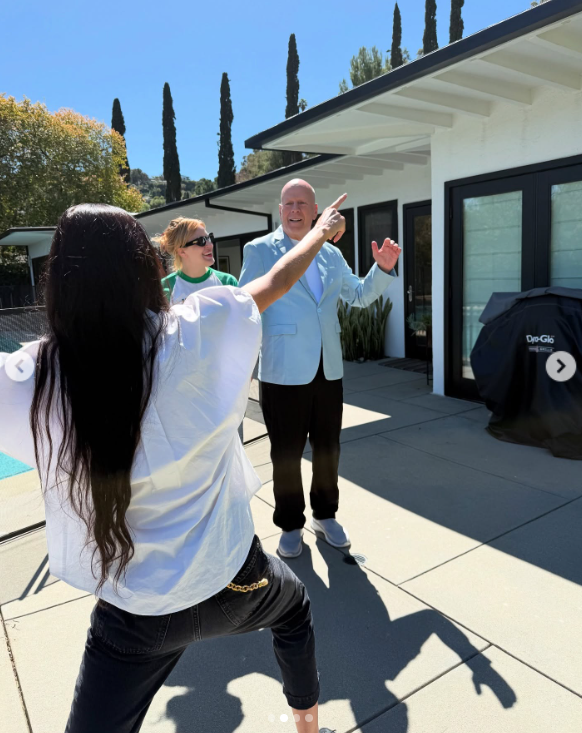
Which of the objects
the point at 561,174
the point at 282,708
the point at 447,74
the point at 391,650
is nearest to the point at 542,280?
the point at 561,174

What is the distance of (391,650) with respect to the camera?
2.18m

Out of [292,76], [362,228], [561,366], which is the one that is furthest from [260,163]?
[561,366]

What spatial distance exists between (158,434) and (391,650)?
1667mm

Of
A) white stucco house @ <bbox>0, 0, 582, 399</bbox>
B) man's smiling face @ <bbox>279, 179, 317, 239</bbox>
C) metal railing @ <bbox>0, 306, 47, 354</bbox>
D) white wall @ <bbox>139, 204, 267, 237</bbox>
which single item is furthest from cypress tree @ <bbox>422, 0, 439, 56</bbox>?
man's smiling face @ <bbox>279, 179, 317, 239</bbox>

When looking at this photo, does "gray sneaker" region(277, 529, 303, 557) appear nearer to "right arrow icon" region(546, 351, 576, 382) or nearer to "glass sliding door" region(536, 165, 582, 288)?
"right arrow icon" region(546, 351, 576, 382)

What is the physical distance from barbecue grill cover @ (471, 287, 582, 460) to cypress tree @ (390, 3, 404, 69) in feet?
83.2

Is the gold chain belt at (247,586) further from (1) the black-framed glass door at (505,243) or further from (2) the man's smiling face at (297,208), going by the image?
(1) the black-framed glass door at (505,243)

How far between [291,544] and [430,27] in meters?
29.2

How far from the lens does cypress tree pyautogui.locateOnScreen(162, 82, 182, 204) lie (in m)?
32.4

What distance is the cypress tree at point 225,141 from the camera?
31.5 metres

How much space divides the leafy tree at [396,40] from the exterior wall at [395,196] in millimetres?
20657

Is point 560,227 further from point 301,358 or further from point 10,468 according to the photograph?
point 10,468

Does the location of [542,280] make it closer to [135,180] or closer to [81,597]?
[81,597]

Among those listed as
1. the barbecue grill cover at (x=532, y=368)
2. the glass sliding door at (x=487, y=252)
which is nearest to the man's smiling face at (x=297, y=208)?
the barbecue grill cover at (x=532, y=368)
